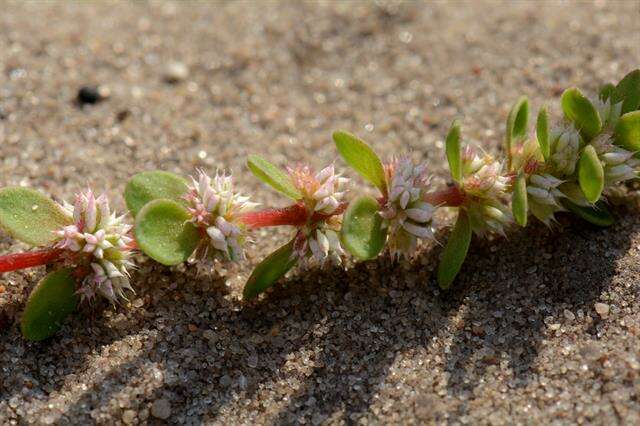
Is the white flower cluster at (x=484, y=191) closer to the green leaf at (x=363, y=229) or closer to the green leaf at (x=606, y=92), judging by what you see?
the green leaf at (x=363, y=229)

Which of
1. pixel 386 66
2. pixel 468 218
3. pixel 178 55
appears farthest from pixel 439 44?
pixel 468 218

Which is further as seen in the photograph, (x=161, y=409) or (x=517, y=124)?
(x=517, y=124)

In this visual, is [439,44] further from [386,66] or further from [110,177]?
[110,177]

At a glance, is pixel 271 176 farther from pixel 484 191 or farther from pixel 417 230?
pixel 484 191

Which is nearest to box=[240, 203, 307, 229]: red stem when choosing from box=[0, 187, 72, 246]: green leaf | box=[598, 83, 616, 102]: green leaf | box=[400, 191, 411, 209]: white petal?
box=[400, 191, 411, 209]: white petal

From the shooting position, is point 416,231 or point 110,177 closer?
point 416,231

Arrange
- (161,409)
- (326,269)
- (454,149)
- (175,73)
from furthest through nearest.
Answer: (175,73)
(326,269)
(454,149)
(161,409)

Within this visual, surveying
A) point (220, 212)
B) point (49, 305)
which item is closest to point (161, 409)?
point (49, 305)
